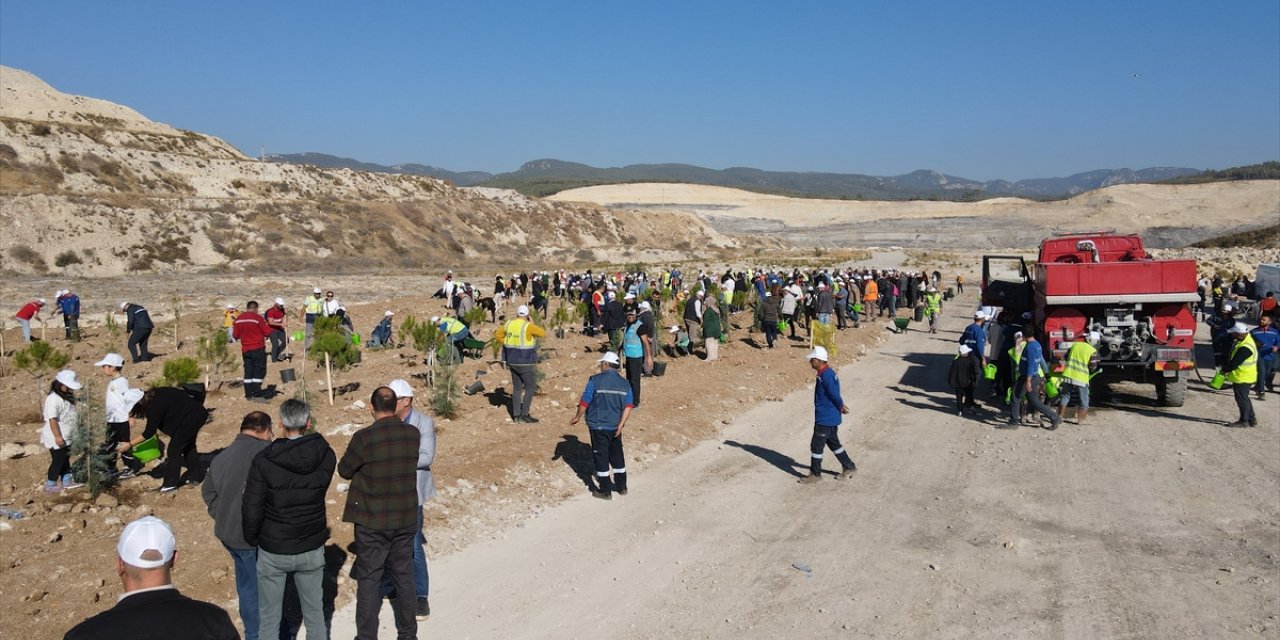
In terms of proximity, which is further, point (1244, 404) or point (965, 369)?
point (965, 369)

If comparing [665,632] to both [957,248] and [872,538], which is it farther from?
[957,248]

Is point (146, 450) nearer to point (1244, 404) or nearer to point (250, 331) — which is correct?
point (250, 331)

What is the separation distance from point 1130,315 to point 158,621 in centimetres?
1296

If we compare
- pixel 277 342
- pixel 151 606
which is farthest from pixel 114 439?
pixel 277 342

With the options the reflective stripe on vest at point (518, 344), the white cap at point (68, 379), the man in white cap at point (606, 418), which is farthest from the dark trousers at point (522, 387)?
the white cap at point (68, 379)

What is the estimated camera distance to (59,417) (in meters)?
8.16

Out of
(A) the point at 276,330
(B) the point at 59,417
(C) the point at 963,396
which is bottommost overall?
(C) the point at 963,396

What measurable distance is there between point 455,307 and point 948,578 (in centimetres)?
1598

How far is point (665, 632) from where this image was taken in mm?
5840

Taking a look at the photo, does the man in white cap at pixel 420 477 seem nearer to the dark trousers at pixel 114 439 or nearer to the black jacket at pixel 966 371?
the dark trousers at pixel 114 439

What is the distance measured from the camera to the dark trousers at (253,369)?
12365 mm

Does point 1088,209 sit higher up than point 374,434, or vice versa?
point 374,434

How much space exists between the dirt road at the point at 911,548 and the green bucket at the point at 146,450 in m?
3.22

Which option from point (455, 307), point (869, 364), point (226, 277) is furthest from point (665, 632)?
point (226, 277)
